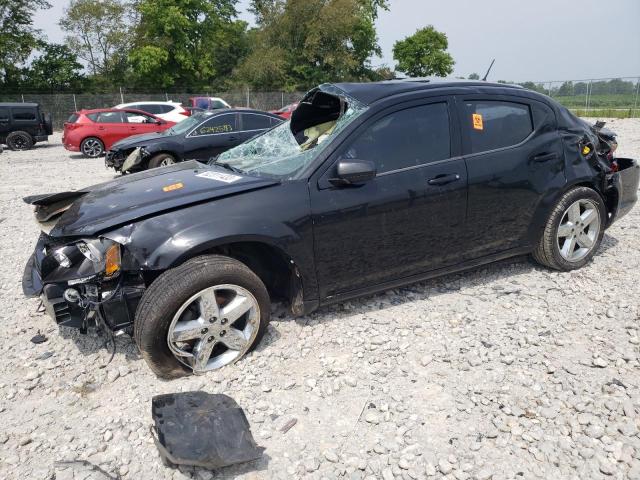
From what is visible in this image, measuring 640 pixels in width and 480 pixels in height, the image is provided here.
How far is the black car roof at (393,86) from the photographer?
3522 millimetres

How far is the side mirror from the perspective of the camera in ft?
10.1

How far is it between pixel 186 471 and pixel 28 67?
1522 inches

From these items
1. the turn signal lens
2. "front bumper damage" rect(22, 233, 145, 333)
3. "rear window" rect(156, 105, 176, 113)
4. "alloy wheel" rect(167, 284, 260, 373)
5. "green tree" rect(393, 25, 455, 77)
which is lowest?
"alloy wheel" rect(167, 284, 260, 373)

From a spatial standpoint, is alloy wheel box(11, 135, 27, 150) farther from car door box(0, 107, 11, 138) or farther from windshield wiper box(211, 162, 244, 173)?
windshield wiper box(211, 162, 244, 173)

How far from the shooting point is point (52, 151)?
56.0 ft

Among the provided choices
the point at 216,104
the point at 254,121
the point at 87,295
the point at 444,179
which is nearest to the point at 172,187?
the point at 87,295

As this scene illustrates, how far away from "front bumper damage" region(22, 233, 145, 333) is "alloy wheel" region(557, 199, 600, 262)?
11.4 feet

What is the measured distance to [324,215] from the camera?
3.13m

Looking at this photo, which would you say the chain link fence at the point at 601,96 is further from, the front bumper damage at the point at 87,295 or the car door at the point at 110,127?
the front bumper damage at the point at 87,295

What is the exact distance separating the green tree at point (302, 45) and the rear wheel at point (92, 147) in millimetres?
29159

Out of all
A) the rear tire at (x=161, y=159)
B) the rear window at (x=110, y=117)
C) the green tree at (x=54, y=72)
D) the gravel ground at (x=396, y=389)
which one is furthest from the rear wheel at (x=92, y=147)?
the green tree at (x=54, y=72)

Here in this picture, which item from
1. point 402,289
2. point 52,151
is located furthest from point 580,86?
point 402,289

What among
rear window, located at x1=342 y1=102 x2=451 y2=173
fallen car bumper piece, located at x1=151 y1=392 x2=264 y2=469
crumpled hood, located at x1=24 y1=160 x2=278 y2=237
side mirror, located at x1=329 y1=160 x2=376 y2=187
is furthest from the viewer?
rear window, located at x1=342 y1=102 x2=451 y2=173

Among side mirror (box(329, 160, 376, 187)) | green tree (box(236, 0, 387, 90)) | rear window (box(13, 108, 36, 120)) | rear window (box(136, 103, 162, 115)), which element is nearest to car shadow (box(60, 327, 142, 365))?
side mirror (box(329, 160, 376, 187))
